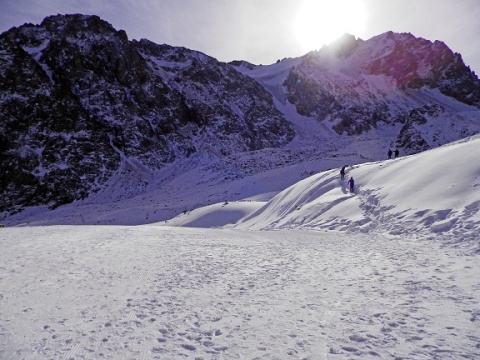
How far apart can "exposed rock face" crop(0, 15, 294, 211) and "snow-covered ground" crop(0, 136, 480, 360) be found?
3881 centimetres

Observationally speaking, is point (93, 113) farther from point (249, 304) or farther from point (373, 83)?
point (373, 83)

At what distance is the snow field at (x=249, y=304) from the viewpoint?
432 centimetres

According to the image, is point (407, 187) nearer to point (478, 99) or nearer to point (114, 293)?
point (114, 293)

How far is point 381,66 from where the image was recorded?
115m

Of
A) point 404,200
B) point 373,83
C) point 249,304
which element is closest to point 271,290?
point 249,304

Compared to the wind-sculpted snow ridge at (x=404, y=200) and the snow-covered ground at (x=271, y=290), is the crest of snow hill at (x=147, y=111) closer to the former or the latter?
the wind-sculpted snow ridge at (x=404, y=200)

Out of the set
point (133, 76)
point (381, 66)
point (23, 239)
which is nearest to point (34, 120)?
point (133, 76)

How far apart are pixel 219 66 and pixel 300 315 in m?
89.9

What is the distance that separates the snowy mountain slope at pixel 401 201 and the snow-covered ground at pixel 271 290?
70 millimetres

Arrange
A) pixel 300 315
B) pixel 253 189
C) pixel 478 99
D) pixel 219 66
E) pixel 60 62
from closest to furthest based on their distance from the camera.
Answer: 1. pixel 300 315
2. pixel 253 189
3. pixel 60 62
4. pixel 219 66
5. pixel 478 99

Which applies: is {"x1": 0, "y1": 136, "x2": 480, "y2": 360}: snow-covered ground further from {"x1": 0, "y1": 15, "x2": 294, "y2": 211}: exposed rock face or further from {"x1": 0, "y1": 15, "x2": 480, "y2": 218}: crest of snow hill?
{"x1": 0, "y1": 15, "x2": 480, "y2": 218}: crest of snow hill

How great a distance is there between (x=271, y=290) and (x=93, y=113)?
196 feet

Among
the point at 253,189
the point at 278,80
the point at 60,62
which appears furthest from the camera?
the point at 278,80

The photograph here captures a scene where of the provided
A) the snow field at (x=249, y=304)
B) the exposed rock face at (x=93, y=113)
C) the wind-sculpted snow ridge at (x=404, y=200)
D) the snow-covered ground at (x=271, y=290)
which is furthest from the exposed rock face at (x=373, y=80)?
the snow field at (x=249, y=304)
